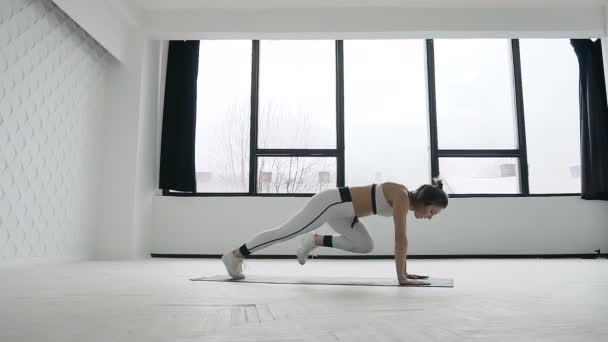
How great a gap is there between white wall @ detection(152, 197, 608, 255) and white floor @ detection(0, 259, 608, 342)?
98.4 inches

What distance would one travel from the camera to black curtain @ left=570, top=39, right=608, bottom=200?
4.60m

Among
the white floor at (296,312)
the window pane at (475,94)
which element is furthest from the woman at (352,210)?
the window pane at (475,94)

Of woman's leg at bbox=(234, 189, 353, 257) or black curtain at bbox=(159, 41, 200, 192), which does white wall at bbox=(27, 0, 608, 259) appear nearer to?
black curtain at bbox=(159, 41, 200, 192)

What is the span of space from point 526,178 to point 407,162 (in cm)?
131

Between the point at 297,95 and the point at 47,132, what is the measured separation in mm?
2644

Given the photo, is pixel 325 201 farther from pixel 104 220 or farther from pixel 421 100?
pixel 421 100

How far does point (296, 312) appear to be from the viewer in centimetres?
130

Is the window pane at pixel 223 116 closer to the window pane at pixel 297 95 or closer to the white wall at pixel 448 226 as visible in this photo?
the window pane at pixel 297 95

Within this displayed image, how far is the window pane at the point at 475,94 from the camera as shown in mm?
4922

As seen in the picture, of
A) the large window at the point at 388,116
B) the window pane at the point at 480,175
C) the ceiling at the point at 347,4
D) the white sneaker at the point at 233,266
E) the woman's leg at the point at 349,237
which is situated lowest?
the white sneaker at the point at 233,266

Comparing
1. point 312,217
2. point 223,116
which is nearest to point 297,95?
point 223,116

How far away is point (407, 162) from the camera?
4.90 m

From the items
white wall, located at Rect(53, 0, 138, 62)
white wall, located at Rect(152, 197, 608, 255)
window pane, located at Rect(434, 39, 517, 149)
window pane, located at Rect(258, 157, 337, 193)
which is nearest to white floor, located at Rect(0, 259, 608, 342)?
white wall, located at Rect(53, 0, 138, 62)

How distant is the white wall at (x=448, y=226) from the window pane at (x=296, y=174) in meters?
0.23
